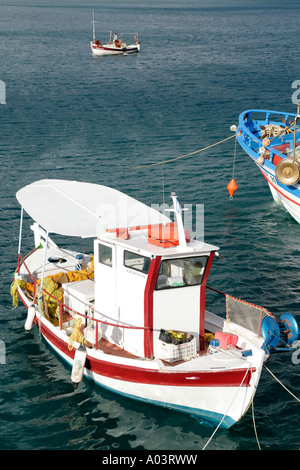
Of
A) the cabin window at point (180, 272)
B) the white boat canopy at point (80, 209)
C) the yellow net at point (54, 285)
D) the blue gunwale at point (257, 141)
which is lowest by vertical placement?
the yellow net at point (54, 285)

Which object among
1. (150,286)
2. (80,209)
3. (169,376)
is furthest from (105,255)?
(169,376)

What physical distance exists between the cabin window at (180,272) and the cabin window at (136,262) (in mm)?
467

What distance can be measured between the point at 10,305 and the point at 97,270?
24.3ft

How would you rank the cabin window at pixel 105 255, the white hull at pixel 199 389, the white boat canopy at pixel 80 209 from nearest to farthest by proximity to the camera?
the white hull at pixel 199 389, the cabin window at pixel 105 255, the white boat canopy at pixel 80 209

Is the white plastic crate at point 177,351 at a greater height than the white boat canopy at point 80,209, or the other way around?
the white boat canopy at point 80,209

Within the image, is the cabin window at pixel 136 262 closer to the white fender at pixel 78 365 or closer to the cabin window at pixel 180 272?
the cabin window at pixel 180 272

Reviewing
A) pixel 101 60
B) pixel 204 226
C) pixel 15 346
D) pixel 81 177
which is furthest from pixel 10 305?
pixel 101 60

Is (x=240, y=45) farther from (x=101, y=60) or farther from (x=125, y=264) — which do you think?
(x=125, y=264)

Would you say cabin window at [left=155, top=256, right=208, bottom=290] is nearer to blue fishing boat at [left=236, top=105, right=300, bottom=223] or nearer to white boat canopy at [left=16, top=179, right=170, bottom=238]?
white boat canopy at [left=16, top=179, right=170, bottom=238]

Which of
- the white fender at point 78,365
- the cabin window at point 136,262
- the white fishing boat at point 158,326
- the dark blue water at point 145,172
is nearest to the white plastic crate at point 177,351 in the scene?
the white fishing boat at point 158,326

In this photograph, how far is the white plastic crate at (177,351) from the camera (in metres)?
19.3

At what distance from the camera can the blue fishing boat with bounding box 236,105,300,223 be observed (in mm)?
35906

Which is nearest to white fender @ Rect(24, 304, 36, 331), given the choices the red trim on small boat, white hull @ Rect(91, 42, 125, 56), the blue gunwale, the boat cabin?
the red trim on small boat

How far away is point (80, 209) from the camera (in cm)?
2334
